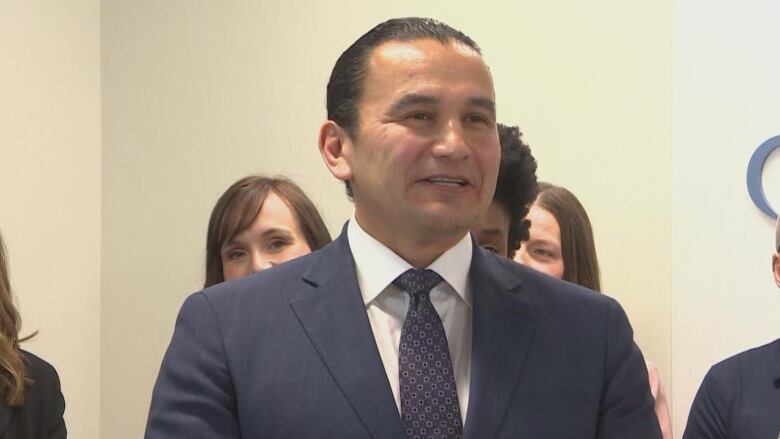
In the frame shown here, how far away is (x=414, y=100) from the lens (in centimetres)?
147

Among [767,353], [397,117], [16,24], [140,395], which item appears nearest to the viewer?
[397,117]

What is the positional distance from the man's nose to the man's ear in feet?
0.57

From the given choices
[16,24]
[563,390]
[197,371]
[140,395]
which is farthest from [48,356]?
[563,390]

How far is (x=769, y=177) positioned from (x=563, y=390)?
5.79 ft

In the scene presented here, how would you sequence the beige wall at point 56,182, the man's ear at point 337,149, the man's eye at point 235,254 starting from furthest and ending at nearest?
the beige wall at point 56,182 → the man's eye at point 235,254 → the man's ear at point 337,149

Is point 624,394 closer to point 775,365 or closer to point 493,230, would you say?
point 493,230

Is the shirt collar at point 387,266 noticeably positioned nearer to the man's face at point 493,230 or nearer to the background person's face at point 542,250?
the man's face at point 493,230

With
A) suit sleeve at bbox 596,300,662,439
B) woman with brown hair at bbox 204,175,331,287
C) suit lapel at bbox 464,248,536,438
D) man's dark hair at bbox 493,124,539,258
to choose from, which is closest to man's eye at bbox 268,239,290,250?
woman with brown hair at bbox 204,175,331,287

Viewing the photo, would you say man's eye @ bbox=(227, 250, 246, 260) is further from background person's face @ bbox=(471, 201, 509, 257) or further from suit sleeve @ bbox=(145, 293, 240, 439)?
suit sleeve @ bbox=(145, 293, 240, 439)

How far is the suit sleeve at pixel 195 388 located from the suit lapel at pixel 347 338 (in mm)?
129

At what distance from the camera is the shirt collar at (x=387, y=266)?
151 cm

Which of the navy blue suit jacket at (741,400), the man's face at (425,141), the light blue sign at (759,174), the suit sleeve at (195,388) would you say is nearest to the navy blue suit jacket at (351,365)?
the suit sleeve at (195,388)

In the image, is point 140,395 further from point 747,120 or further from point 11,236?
point 747,120

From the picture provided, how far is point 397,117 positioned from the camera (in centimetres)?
149
